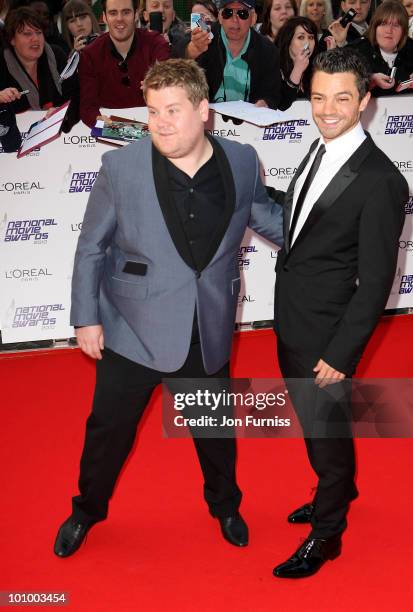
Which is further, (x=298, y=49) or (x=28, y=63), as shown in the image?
(x=298, y=49)

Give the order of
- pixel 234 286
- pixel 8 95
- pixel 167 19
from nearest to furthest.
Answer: pixel 234 286
pixel 8 95
pixel 167 19

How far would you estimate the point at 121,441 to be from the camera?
3.27 metres

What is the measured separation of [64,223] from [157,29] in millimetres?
1815

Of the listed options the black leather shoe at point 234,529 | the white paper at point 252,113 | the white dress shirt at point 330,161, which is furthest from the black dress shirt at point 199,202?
the white paper at point 252,113

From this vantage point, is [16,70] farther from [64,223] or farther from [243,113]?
[243,113]

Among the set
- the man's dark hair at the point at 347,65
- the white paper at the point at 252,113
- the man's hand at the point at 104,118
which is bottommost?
the man's hand at the point at 104,118

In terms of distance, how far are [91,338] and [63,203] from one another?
2375 millimetres

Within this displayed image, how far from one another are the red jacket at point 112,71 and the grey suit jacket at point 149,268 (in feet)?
7.66

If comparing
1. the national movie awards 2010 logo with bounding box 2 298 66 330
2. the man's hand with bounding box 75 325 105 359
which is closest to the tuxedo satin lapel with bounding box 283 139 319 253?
the man's hand with bounding box 75 325 105 359

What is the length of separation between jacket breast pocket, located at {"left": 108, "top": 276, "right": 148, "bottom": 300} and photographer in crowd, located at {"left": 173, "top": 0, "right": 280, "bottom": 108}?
274 centimetres

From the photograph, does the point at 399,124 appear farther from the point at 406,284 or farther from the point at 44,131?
the point at 44,131

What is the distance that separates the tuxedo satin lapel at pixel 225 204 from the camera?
9.91 feet

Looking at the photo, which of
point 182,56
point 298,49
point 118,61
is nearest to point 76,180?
point 118,61

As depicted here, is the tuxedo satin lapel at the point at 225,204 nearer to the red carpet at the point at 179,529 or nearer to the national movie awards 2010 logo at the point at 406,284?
the red carpet at the point at 179,529
